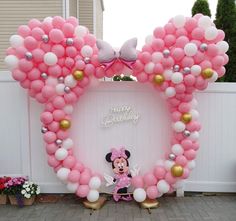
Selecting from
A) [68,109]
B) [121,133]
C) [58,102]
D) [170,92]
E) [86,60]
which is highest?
[86,60]

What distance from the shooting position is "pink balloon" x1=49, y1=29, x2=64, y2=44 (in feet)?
13.6

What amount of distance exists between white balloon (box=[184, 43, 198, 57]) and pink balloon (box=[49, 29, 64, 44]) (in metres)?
1.60


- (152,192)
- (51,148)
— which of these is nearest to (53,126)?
(51,148)

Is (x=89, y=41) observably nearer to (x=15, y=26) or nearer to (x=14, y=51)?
(x=14, y=51)

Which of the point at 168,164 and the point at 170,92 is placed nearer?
the point at 170,92

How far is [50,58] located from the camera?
165 inches

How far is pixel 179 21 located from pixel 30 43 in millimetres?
1948

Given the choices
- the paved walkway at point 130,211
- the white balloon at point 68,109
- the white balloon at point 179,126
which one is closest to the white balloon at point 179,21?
the white balloon at point 179,126

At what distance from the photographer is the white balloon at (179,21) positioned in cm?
418

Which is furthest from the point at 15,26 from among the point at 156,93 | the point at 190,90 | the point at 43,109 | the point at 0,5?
the point at 190,90

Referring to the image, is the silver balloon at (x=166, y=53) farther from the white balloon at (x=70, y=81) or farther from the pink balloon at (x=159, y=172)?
the pink balloon at (x=159, y=172)

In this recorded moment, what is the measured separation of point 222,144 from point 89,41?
8.42 feet

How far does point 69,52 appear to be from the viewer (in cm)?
427

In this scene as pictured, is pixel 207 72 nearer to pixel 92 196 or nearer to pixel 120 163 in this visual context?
pixel 120 163
